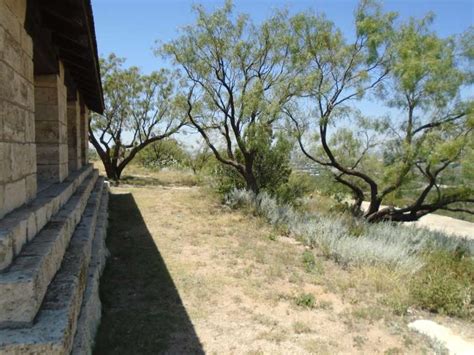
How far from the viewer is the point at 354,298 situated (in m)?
5.11

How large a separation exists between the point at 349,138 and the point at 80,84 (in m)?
7.69

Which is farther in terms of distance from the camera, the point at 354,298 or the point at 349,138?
the point at 349,138

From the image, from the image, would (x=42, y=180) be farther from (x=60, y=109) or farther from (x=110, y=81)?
(x=110, y=81)

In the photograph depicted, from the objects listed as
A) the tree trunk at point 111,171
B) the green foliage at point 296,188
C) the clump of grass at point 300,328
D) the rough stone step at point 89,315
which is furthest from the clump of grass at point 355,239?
the tree trunk at point 111,171

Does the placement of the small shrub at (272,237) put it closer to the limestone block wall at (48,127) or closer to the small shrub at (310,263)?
the small shrub at (310,263)

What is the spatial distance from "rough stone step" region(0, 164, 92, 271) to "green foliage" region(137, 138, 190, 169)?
24.5 meters

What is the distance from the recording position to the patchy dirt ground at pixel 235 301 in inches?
154

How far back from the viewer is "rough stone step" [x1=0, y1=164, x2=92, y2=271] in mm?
2246

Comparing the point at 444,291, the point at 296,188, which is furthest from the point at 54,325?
the point at 296,188

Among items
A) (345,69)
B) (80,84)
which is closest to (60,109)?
(80,84)

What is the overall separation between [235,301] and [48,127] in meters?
3.18

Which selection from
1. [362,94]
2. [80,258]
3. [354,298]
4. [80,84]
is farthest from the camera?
[362,94]

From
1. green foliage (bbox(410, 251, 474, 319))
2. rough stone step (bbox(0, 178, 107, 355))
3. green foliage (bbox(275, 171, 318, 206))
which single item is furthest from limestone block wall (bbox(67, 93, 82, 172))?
green foliage (bbox(275, 171, 318, 206))

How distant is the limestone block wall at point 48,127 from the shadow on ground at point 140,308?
1677 millimetres
